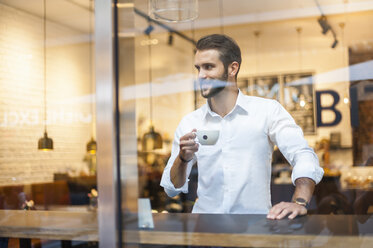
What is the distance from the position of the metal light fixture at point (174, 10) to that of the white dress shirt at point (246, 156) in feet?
2.42

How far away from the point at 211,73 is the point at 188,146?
31cm

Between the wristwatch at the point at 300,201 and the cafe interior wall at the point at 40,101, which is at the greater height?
the cafe interior wall at the point at 40,101

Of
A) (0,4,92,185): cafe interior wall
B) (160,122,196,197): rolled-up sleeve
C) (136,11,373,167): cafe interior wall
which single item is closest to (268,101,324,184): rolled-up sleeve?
(160,122,196,197): rolled-up sleeve

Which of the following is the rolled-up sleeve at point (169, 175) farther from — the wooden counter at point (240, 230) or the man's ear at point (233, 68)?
the man's ear at point (233, 68)

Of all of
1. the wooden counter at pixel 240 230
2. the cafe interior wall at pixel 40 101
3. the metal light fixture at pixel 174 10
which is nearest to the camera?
the wooden counter at pixel 240 230

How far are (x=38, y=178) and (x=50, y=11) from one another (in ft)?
7.14

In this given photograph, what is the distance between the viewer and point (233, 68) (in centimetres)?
190

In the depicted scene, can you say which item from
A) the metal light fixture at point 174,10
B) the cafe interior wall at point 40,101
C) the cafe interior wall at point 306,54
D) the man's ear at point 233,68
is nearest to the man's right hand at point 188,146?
the man's ear at point 233,68

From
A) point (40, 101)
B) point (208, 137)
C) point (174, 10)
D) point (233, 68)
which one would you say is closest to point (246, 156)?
point (208, 137)

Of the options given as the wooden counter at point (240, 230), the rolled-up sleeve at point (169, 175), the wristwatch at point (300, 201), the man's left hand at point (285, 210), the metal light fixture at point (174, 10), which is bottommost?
the wooden counter at point (240, 230)

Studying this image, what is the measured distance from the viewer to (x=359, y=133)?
5566 mm

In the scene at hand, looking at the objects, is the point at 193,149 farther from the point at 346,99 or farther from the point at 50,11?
the point at 50,11

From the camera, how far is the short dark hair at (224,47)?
6.32 ft

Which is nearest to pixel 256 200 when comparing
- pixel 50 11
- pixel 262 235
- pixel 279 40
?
pixel 262 235
